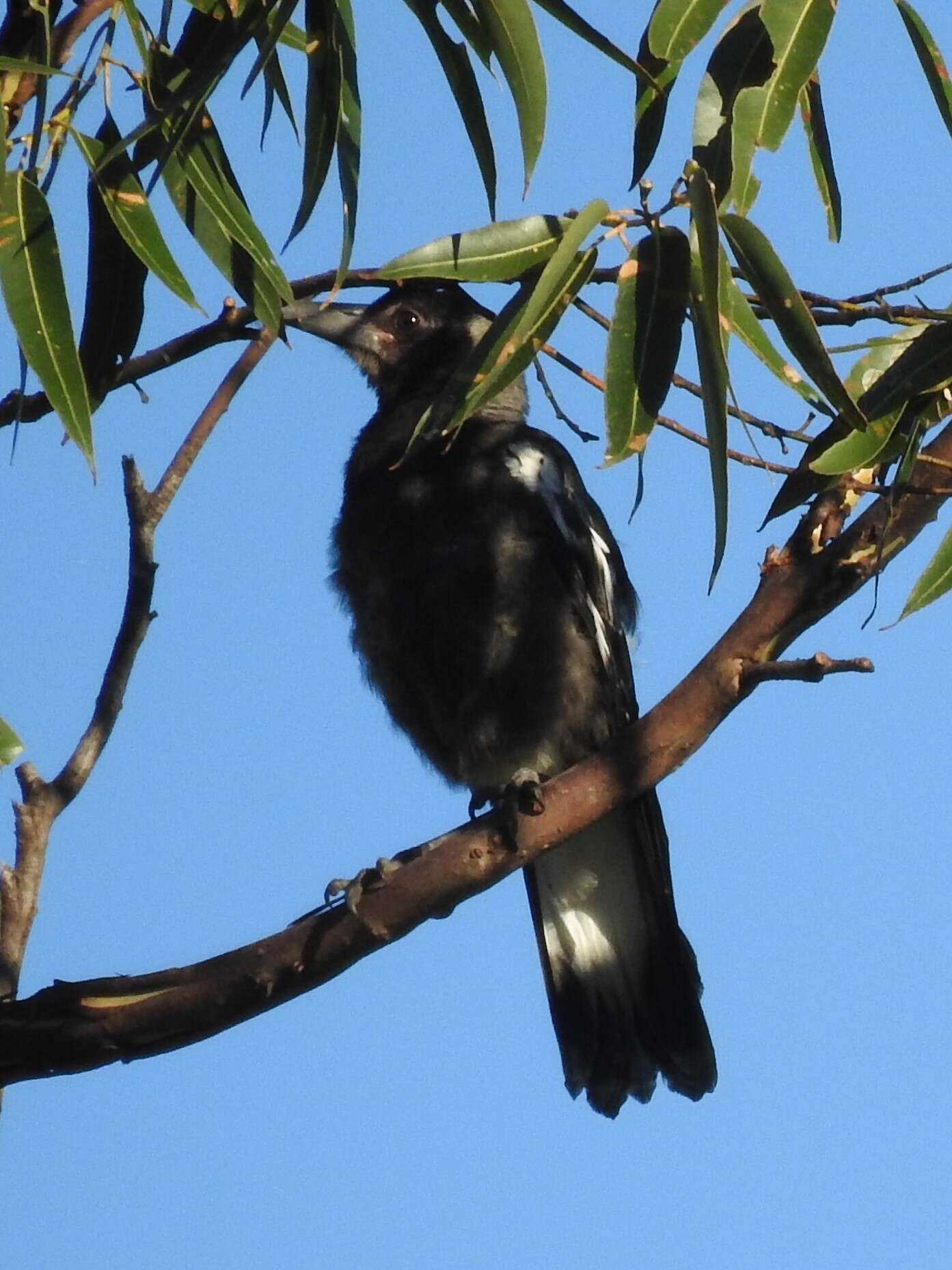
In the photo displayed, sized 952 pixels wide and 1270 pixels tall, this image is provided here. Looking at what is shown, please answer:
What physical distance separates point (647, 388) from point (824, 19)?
568 millimetres

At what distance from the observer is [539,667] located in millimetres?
3475

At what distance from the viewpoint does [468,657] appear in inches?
135

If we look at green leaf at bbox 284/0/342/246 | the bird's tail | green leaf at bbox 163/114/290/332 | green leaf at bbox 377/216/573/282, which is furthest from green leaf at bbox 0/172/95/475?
the bird's tail

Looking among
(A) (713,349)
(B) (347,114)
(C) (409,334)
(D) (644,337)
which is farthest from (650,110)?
(C) (409,334)

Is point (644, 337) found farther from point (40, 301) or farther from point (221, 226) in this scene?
point (40, 301)

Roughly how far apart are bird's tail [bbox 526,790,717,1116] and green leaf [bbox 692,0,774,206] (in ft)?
5.55

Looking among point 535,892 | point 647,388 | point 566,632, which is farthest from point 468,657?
point 647,388

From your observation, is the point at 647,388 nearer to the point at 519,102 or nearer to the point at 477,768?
the point at 519,102

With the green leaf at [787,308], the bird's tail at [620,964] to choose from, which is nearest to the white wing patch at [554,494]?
the bird's tail at [620,964]

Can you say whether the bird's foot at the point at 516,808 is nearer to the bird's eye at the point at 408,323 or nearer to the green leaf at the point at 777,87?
the green leaf at the point at 777,87

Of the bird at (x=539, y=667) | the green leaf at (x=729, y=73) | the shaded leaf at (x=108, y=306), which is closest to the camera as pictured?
the green leaf at (x=729, y=73)

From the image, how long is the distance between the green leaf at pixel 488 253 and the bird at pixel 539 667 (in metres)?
1.18

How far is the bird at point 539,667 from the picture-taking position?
344 cm

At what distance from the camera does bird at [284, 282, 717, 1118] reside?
3436 millimetres
